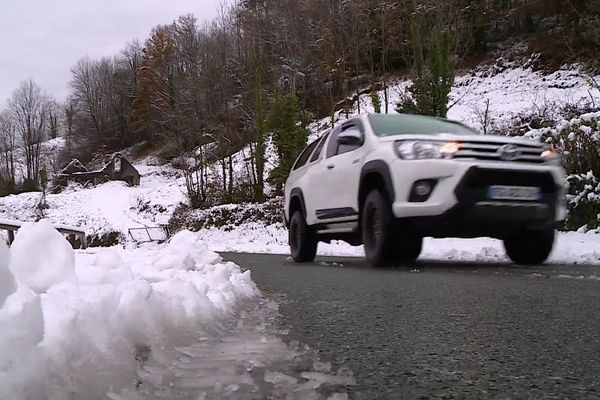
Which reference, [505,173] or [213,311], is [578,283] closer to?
[505,173]

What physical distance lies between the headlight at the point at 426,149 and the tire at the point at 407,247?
78cm

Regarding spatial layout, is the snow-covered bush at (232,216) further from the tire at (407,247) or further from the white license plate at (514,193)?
the white license plate at (514,193)

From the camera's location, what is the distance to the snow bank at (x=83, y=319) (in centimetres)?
146

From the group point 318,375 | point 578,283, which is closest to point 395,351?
point 318,375

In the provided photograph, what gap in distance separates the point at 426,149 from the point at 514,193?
90 centimetres

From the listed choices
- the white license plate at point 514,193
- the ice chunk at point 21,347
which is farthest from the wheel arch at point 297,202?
the ice chunk at point 21,347

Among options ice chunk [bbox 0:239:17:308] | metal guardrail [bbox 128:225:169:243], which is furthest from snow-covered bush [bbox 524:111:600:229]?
metal guardrail [bbox 128:225:169:243]

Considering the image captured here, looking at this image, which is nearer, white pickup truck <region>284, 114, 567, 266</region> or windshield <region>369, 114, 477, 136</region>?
white pickup truck <region>284, 114, 567, 266</region>

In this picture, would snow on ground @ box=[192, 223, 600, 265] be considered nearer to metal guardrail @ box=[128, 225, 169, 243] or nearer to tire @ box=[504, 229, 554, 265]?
tire @ box=[504, 229, 554, 265]

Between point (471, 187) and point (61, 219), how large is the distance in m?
36.7

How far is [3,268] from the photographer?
1698 mm

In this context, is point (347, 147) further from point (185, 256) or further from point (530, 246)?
point (185, 256)

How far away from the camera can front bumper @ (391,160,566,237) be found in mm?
5215

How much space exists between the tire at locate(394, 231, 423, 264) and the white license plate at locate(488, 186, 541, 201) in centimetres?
91
